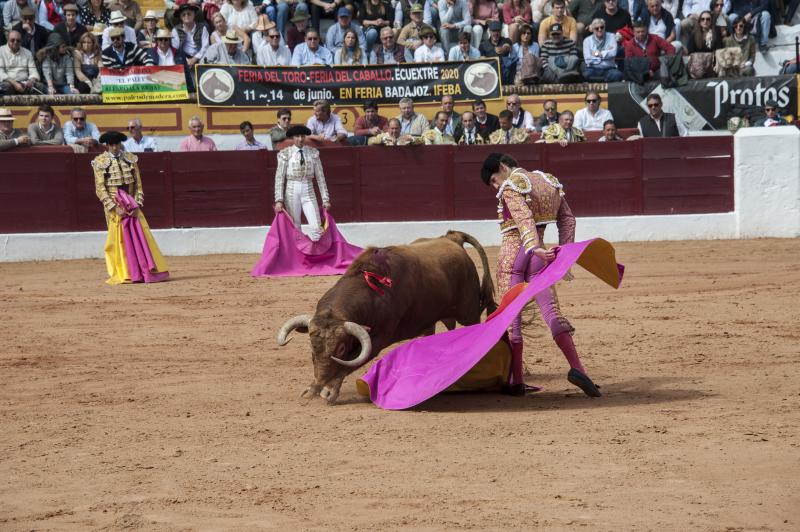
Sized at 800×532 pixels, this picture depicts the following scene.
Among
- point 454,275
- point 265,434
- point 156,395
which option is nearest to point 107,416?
point 156,395

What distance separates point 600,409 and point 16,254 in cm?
863

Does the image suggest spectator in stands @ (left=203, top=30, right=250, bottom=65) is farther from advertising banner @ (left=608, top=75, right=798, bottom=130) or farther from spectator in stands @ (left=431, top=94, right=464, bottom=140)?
advertising banner @ (left=608, top=75, right=798, bottom=130)

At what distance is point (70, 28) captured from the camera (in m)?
13.5

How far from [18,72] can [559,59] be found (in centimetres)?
608

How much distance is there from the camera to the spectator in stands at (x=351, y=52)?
13.6m

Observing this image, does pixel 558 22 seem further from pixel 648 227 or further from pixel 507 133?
pixel 648 227

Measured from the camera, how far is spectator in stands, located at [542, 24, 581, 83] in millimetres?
13641

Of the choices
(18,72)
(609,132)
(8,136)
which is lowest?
(609,132)

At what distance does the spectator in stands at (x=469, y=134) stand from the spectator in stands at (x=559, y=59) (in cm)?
145

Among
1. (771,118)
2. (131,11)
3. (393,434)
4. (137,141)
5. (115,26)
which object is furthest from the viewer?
(131,11)

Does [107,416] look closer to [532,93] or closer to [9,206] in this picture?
[9,206]

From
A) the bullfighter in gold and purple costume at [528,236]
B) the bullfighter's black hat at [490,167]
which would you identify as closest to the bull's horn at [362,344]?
the bullfighter in gold and purple costume at [528,236]

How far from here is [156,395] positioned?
570cm

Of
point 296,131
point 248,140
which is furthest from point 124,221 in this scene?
point 248,140
